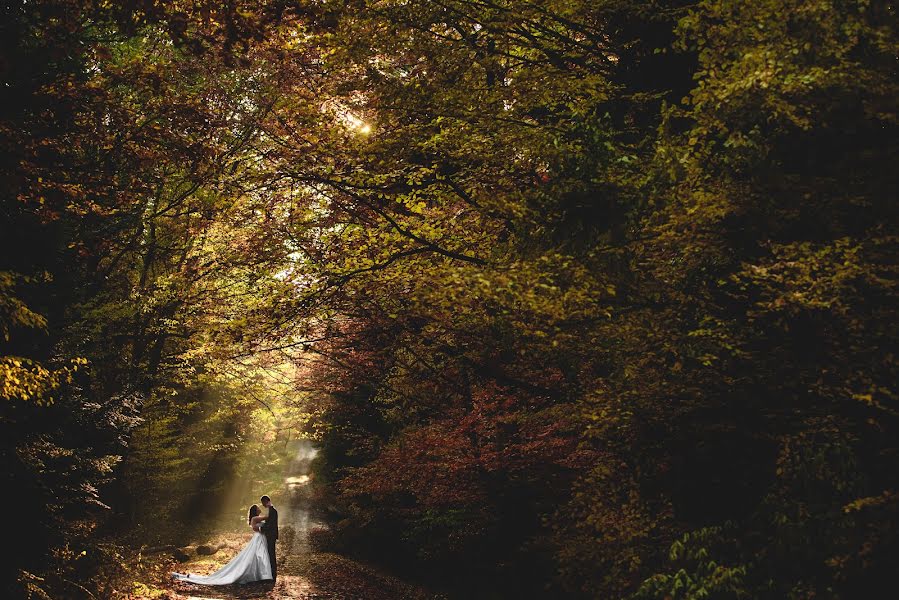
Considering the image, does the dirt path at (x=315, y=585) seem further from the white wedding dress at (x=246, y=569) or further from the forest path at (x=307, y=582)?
the white wedding dress at (x=246, y=569)

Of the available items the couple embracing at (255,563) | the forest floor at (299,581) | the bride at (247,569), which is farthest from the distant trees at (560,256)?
the bride at (247,569)

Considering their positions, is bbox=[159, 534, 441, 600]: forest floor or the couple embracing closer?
bbox=[159, 534, 441, 600]: forest floor

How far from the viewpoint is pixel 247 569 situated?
524 inches

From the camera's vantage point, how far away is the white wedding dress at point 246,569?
1311cm

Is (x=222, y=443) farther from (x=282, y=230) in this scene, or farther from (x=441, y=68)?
(x=441, y=68)

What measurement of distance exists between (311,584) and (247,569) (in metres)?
1.48

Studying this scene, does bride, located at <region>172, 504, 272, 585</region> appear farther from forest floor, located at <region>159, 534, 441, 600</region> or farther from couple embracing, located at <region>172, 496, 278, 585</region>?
forest floor, located at <region>159, 534, 441, 600</region>

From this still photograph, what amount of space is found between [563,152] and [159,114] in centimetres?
625

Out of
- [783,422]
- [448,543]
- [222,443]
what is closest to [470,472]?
[448,543]

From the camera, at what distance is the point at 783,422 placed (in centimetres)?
552

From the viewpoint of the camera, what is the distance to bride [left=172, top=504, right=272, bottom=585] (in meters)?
13.1

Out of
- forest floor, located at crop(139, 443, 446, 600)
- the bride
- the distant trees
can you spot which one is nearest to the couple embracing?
the bride

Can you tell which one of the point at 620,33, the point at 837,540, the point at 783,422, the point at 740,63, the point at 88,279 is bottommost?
the point at 837,540

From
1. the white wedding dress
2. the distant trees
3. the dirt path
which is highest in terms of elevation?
the distant trees
